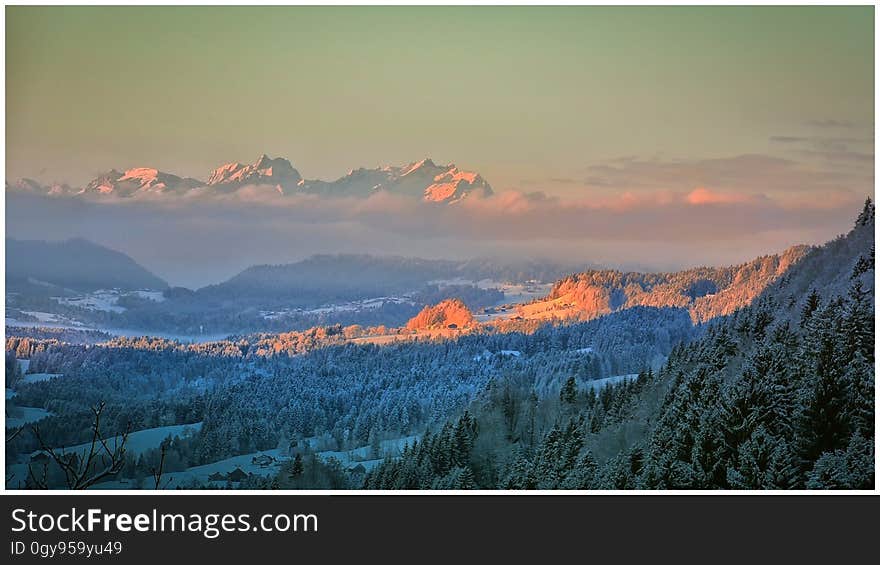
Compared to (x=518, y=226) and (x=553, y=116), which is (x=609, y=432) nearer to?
(x=518, y=226)

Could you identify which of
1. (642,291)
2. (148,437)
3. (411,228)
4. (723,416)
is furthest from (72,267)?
(723,416)

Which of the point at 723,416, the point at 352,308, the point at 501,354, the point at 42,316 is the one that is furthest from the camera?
the point at 352,308

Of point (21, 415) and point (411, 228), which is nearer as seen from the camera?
A: point (21, 415)

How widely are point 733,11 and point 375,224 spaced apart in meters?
3.64

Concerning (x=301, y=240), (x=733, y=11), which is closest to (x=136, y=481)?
(x=301, y=240)

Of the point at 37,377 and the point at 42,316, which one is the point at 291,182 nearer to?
the point at 42,316

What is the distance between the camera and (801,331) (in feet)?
29.5

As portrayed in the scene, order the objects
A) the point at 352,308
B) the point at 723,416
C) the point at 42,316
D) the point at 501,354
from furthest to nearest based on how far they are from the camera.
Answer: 1. the point at 352,308
2. the point at 501,354
3. the point at 42,316
4. the point at 723,416

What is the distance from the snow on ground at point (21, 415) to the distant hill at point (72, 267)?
1049 millimetres

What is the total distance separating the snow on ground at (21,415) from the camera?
31.8 feet

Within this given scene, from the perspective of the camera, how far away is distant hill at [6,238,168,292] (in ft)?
31.7

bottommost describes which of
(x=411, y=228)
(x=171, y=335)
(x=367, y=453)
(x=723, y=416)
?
(x=367, y=453)

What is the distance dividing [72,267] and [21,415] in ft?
4.43

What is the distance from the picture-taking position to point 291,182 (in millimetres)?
10117
